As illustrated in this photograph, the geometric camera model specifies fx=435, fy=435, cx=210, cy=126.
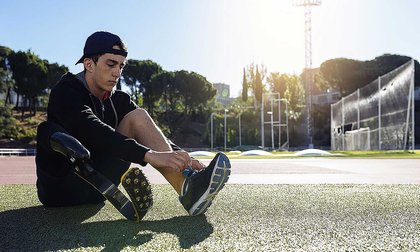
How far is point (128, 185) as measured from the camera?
1.81 metres

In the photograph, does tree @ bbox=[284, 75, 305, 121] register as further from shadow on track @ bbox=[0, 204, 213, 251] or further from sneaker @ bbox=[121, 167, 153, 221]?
sneaker @ bbox=[121, 167, 153, 221]

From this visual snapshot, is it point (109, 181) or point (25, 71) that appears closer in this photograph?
point (109, 181)

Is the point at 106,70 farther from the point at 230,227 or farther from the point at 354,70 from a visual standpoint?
the point at 354,70

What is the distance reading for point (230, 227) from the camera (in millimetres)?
1854

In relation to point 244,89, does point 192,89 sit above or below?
below

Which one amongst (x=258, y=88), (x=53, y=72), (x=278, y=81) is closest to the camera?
(x=53, y=72)

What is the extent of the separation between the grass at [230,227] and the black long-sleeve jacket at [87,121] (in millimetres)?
323

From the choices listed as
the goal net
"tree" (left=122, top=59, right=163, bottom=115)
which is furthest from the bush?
the goal net

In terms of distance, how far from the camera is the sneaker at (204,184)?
1823mm

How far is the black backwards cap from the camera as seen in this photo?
2051 millimetres

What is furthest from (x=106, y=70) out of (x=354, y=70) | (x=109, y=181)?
(x=354, y=70)

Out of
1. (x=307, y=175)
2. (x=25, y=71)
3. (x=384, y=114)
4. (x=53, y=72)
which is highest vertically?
(x=53, y=72)

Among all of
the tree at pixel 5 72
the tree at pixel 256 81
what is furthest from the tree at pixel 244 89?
the tree at pixel 5 72

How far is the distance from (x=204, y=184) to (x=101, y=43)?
2.72 ft
